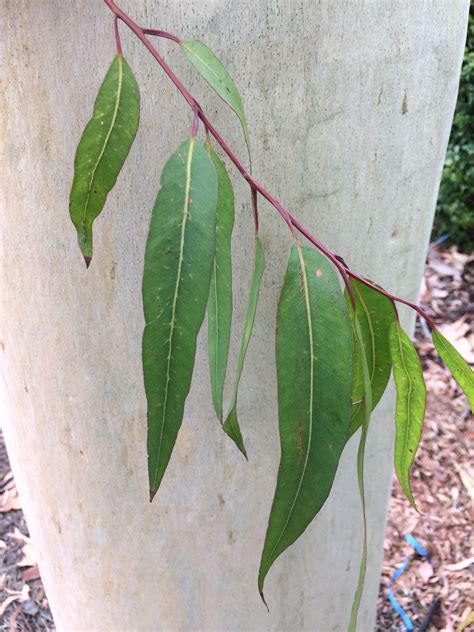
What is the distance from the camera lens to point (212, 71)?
57 centimetres

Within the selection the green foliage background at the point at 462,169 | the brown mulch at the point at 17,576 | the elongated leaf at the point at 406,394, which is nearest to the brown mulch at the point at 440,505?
the green foliage background at the point at 462,169

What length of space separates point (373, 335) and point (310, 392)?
15 cm

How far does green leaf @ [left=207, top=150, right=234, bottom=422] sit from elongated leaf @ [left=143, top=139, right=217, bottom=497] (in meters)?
0.05

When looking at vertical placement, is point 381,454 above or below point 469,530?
above

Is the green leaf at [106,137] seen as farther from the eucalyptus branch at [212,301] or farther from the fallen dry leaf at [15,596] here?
the fallen dry leaf at [15,596]

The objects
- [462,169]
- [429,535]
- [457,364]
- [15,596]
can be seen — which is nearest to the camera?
[457,364]

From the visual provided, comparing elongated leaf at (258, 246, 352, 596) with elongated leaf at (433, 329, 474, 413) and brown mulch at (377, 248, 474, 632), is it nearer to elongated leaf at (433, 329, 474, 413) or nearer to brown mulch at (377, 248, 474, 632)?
elongated leaf at (433, 329, 474, 413)

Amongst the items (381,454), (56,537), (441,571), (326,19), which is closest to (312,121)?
(326,19)

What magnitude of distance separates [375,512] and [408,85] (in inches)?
24.3

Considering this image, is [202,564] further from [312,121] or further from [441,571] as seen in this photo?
[441,571]

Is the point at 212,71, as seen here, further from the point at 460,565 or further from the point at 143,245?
the point at 460,565

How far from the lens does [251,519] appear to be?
943mm

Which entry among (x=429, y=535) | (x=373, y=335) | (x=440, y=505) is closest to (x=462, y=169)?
(x=440, y=505)

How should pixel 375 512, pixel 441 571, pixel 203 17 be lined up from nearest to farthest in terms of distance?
pixel 203 17 < pixel 375 512 < pixel 441 571
